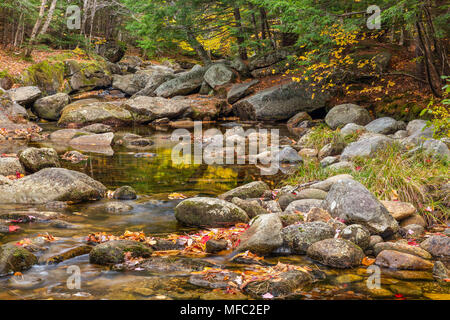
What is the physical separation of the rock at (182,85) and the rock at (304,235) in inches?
713

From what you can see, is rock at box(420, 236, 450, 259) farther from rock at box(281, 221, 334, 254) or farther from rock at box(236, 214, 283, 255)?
rock at box(236, 214, 283, 255)

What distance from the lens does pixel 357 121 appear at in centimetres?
1430

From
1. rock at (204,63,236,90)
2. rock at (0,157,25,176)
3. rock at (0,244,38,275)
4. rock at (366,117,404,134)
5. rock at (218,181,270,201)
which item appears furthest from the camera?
rock at (204,63,236,90)

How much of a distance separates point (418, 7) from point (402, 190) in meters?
6.09

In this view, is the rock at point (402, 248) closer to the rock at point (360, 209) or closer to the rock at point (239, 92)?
the rock at point (360, 209)

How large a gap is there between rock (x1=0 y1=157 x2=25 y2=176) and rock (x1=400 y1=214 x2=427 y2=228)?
22.9ft

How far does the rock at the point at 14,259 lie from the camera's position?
3842mm

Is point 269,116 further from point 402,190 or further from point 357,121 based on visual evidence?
point 402,190

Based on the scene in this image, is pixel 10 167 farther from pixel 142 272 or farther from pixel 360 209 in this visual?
pixel 360 209

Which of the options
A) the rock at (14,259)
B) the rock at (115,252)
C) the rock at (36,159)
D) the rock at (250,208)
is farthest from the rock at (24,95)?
the rock at (115,252)

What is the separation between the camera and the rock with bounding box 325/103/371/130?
14362 millimetres

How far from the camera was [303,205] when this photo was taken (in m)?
5.98

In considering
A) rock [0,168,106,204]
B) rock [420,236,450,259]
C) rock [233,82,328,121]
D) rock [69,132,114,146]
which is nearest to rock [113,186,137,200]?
rock [0,168,106,204]

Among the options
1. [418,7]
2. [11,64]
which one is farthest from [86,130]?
[418,7]
